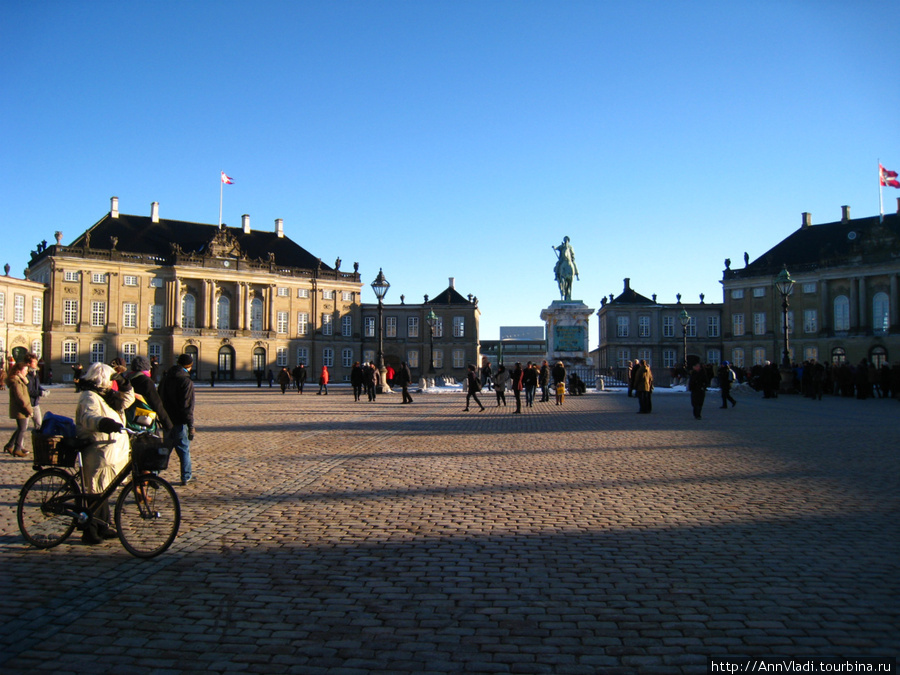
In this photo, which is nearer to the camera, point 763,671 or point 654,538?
point 763,671

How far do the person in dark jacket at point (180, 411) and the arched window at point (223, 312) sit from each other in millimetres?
63696

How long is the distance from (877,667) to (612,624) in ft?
4.51

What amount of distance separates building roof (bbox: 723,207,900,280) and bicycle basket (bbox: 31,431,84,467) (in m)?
→ 68.9

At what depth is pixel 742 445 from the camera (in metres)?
12.6

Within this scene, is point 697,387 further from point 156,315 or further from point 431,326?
point 156,315

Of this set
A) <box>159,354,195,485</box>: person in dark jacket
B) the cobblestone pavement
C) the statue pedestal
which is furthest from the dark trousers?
the statue pedestal

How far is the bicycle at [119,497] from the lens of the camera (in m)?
5.71

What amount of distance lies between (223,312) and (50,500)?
6725cm

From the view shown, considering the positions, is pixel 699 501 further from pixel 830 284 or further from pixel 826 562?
pixel 830 284

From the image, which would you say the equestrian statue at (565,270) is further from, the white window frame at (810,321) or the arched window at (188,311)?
the arched window at (188,311)

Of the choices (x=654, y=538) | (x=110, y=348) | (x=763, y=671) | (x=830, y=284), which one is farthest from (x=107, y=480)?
(x=830, y=284)

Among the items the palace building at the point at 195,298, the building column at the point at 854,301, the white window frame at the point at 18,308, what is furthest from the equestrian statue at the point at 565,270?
the white window frame at the point at 18,308

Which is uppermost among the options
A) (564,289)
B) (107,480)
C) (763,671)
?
(564,289)

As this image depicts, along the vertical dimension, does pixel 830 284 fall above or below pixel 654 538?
above
